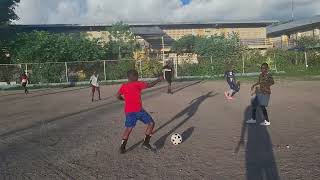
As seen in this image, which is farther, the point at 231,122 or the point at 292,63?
the point at 292,63

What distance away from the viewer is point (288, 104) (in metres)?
16.2

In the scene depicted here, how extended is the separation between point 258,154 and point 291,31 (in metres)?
54.8

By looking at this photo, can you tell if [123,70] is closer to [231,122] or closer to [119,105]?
[119,105]

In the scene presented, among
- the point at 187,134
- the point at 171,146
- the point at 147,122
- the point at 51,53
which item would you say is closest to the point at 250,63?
the point at 51,53

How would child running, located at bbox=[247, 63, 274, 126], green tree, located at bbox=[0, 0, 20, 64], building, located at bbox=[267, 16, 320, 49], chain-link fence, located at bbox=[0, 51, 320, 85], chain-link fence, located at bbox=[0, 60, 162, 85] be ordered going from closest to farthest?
child running, located at bbox=[247, 63, 274, 126]
chain-link fence, located at bbox=[0, 60, 162, 85]
chain-link fence, located at bbox=[0, 51, 320, 85]
green tree, located at bbox=[0, 0, 20, 64]
building, located at bbox=[267, 16, 320, 49]

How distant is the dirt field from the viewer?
7.38 m

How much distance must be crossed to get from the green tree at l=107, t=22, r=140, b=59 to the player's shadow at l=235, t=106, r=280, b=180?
3590 centimetres

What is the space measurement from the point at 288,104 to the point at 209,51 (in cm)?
3069

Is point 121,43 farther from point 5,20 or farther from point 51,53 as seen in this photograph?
point 5,20

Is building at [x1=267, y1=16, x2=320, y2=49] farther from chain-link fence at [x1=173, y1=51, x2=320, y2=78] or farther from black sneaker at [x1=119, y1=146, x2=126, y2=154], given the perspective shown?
black sneaker at [x1=119, y1=146, x2=126, y2=154]

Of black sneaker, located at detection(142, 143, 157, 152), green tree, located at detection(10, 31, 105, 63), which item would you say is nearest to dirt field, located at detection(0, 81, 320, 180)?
black sneaker, located at detection(142, 143, 157, 152)

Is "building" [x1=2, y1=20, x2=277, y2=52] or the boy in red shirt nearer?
the boy in red shirt

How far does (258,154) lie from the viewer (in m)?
8.37

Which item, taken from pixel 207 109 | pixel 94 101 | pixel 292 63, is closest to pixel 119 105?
pixel 94 101
